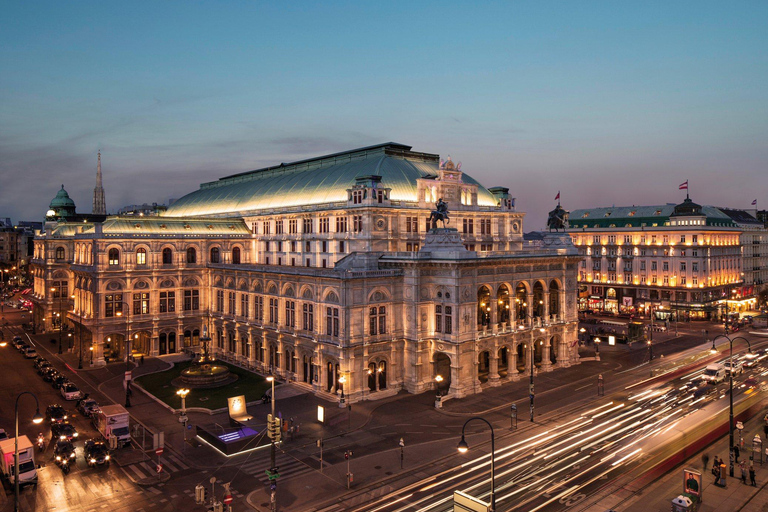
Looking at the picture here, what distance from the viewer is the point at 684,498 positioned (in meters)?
31.6

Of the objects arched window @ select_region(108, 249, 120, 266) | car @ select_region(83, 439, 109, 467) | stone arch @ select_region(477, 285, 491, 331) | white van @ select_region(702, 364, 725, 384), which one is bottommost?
white van @ select_region(702, 364, 725, 384)

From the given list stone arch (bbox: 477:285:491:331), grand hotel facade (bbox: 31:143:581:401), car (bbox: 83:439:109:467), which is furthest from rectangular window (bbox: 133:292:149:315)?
stone arch (bbox: 477:285:491:331)

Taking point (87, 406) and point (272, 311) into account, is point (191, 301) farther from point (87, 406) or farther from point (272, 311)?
point (87, 406)

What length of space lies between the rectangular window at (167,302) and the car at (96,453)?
41.0 m

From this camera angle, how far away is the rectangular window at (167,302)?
273ft

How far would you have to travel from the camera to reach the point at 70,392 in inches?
2359

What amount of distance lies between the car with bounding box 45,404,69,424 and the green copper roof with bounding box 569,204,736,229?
398 feet

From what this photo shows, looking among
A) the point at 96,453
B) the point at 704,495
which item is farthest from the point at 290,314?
the point at 704,495

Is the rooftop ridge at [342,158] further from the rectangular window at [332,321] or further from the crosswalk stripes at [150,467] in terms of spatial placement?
the crosswalk stripes at [150,467]

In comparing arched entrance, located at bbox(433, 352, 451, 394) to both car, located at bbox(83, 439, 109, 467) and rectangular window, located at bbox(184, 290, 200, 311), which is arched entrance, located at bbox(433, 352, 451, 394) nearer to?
car, located at bbox(83, 439, 109, 467)

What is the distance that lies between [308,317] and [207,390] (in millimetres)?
14302

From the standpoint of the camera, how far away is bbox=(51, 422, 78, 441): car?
46062 millimetres

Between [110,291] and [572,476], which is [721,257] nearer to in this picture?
[572,476]

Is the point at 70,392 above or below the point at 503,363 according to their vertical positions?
above
